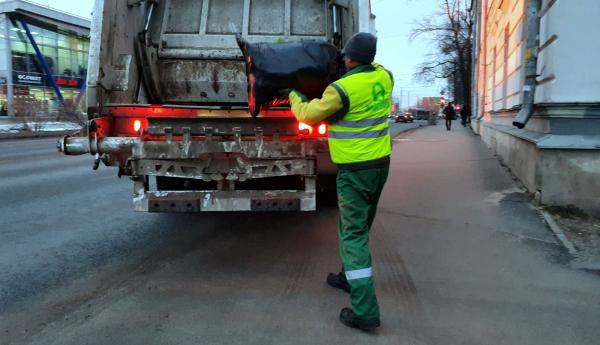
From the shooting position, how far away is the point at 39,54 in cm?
3769

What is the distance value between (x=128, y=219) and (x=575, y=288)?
16.3ft

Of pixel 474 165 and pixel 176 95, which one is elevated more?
pixel 176 95

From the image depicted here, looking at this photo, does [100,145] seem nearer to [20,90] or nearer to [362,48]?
[362,48]

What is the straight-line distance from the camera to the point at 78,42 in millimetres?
42031

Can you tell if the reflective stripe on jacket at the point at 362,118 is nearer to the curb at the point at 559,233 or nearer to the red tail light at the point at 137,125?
the red tail light at the point at 137,125

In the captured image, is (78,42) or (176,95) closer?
(176,95)

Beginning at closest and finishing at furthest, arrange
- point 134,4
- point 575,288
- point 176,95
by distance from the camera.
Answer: point 575,288
point 134,4
point 176,95

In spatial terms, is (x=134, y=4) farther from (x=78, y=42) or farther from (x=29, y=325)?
(x=78, y=42)

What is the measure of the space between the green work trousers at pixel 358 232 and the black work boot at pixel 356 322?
0.03 metres

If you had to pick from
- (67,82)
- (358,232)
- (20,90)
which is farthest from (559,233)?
(67,82)

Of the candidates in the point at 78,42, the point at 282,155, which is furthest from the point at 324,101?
the point at 78,42

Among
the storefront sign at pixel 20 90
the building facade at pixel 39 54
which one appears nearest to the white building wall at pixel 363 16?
the building facade at pixel 39 54

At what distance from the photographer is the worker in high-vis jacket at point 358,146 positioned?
11.1 ft

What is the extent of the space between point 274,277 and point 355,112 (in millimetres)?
1693
